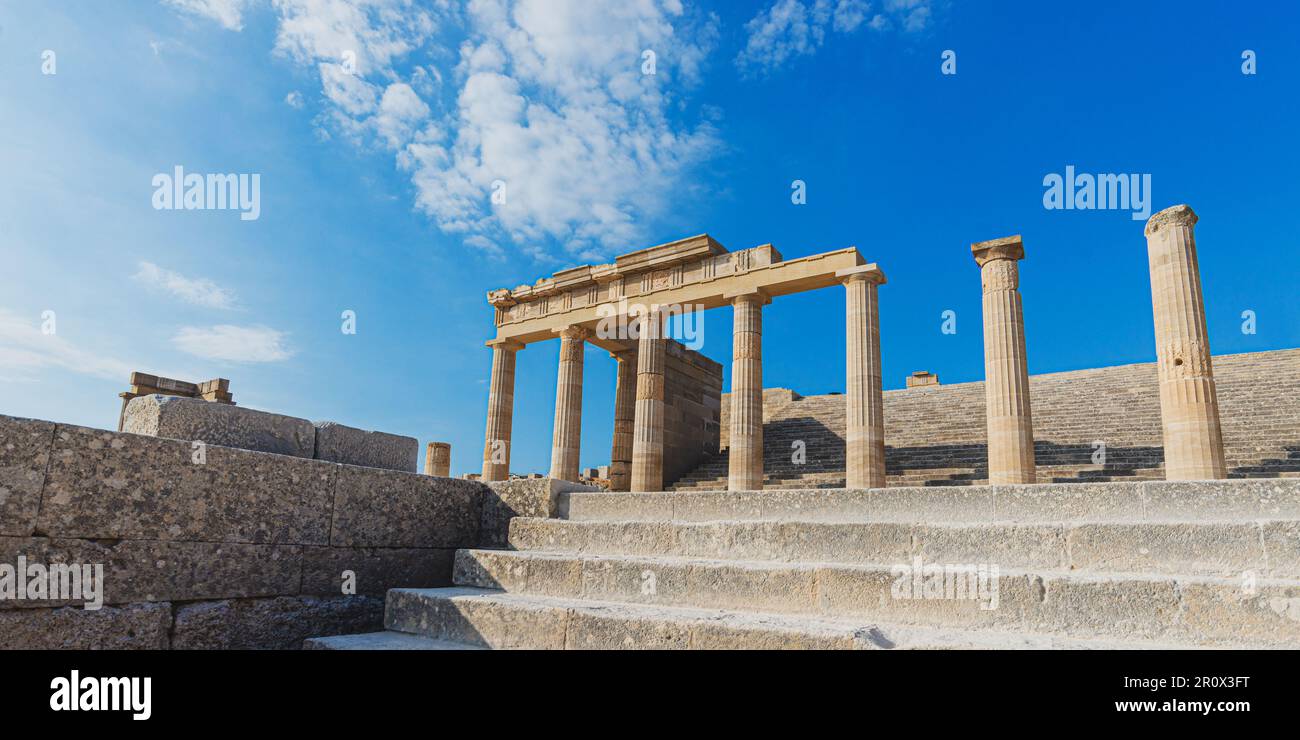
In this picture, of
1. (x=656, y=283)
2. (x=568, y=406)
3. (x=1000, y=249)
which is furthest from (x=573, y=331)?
(x=1000, y=249)

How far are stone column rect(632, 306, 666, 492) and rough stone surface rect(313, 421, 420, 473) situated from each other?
1057 cm

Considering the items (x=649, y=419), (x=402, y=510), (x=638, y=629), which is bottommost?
(x=638, y=629)

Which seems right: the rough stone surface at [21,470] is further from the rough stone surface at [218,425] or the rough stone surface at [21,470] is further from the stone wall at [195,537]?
the rough stone surface at [218,425]

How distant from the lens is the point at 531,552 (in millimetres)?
6324

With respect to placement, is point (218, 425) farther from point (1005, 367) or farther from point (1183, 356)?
point (1183, 356)

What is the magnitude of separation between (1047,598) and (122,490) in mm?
5921

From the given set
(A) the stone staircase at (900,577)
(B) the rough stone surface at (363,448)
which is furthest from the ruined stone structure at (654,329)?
(B) the rough stone surface at (363,448)

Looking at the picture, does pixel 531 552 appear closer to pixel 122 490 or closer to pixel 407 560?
pixel 407 560

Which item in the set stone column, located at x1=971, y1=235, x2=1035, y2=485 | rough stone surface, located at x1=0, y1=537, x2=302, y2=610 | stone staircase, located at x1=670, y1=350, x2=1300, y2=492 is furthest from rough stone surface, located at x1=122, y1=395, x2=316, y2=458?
stone staircase, located at x1=670, y1=350, x2=1300, y2=492

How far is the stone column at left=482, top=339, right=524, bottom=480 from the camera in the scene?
19.9 metres

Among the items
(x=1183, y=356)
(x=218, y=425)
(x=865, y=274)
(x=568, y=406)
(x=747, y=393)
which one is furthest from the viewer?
(x=568, y=406)

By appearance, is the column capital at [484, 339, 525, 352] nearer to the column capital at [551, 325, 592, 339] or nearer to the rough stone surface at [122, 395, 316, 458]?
the column capital at [551, 325, 592, 339]

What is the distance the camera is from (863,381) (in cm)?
1470

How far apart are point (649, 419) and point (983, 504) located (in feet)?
39.1
